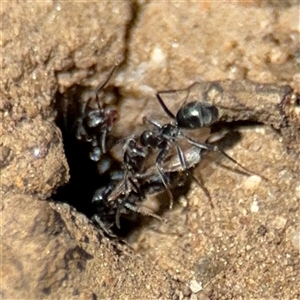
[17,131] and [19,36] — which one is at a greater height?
[19,36]

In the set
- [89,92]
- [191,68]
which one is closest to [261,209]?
[191,68]

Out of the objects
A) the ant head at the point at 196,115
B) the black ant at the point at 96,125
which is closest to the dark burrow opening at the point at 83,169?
the black ant at the point at 96,125

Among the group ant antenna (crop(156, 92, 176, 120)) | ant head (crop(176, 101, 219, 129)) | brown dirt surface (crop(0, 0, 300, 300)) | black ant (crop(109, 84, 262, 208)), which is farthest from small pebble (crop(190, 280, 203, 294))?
ant antenna (crop(156, 92, 176, 120))

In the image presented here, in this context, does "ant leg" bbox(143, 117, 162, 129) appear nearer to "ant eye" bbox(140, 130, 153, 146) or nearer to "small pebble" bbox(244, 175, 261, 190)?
"ant eye" bbox(140, 130, 153, 146)

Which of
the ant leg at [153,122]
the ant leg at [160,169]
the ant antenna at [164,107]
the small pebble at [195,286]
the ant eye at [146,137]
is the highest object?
the ant antenna at [164,107]

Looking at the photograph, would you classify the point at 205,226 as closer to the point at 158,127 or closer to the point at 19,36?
the point at 158,127

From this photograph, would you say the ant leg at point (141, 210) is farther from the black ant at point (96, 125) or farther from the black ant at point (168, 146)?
the black ant at point (96, 125)

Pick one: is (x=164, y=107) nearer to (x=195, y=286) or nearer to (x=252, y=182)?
(x=252, y=182)
